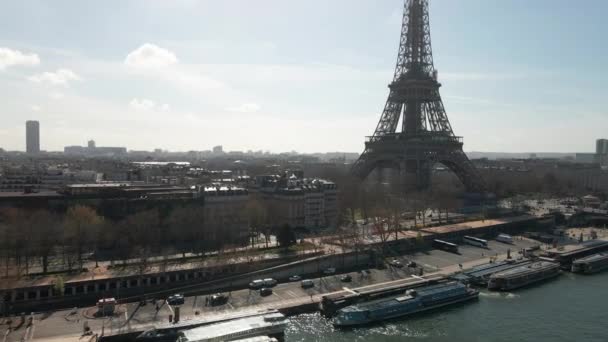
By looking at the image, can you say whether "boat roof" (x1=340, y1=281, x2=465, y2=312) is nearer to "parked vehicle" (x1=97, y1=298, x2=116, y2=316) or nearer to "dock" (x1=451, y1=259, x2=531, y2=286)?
"dock" (x1=451, y1=259, x2=531, y2=286)

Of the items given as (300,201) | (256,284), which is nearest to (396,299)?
(256,284)

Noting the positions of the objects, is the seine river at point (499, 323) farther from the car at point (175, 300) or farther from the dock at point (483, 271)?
the car at point (175, 300)

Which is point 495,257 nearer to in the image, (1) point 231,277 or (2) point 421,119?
(1) point 231,277

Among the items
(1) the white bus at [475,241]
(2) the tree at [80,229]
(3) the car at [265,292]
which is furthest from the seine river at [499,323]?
(2) the tree at [80,229]

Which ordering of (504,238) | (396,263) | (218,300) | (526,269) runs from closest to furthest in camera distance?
(218,300) < (526,269) < (396,263) < (504,238)

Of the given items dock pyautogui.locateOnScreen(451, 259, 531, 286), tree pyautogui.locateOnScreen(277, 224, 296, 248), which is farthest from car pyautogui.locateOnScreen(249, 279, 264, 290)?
dock pyautogui.locateOnScreen(451, 259, 531, 286)

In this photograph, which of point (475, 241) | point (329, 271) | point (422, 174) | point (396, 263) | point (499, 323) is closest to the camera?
point (499, 323)

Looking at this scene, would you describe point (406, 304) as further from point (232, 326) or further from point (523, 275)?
point (523, 275)
